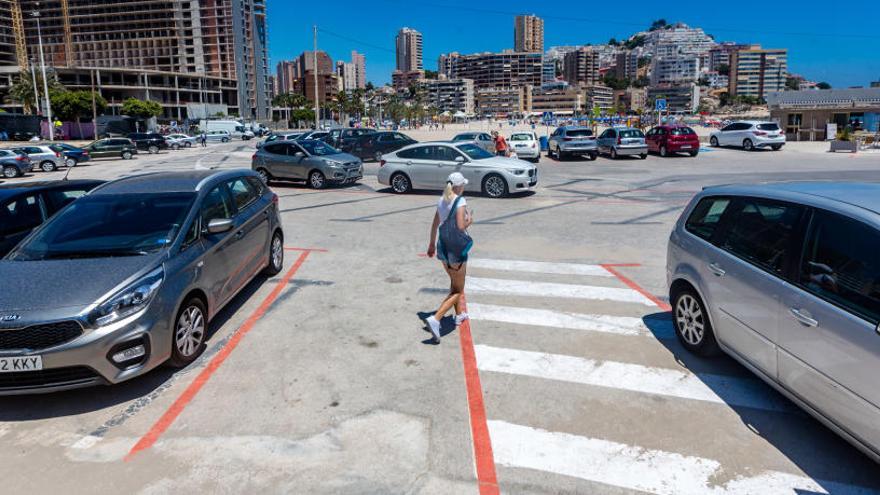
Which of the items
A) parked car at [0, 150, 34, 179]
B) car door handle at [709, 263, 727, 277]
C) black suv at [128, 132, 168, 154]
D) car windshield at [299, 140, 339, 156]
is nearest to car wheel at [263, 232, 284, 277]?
car door handle at [709, 263, 727, 277]

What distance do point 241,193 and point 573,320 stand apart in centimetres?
440

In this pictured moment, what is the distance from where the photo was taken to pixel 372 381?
525 cm

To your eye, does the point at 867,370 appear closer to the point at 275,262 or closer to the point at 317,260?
the point at 275,262

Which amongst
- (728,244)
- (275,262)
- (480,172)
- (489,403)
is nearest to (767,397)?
(728,244)

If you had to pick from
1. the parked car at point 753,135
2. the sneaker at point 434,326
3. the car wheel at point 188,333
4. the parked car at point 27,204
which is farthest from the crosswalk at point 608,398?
the parked car at point 753,135

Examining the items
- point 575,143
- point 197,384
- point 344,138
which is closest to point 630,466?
point 197,384

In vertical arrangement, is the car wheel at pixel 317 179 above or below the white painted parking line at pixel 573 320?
above

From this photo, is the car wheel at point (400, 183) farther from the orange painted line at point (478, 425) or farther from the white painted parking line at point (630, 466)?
the white painted parking line at point (630, 466)

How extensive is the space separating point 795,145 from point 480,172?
103 ft

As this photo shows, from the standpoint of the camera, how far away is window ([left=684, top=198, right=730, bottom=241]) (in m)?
5.40

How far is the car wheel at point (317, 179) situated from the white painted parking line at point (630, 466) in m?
16.4

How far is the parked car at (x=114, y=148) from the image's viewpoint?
135 feet

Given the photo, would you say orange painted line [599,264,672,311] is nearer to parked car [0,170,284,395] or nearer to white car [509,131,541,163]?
parked car [0,170,284,395]

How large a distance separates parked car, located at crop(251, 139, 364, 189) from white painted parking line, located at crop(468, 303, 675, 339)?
13408mm
